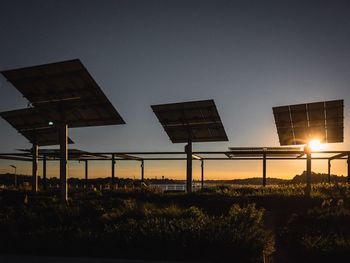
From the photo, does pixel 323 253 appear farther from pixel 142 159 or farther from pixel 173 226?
pixel 142 159

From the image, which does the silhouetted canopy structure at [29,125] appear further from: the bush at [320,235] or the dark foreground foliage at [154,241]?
the bush at [320,235]

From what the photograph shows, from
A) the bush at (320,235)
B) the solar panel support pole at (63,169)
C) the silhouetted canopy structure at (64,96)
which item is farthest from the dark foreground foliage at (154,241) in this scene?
the silhouetted canopy structure at (64,96)

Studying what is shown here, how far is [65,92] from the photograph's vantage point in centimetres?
1559

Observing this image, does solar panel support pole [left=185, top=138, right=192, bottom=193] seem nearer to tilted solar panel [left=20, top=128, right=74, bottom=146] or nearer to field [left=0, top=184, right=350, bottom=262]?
tilted solar panel [left=20, top=128, right=74, bottom=146]

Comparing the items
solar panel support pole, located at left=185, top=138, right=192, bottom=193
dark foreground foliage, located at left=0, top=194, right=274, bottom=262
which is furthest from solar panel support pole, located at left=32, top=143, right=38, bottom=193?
dark foreground foliage, located at left=0, top=194, right=274, bottom=262

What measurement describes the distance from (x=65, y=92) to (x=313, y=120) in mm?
10704

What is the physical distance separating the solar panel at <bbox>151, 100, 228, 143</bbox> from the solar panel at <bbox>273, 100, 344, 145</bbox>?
9.72 feet

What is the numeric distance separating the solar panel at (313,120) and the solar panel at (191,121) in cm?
296

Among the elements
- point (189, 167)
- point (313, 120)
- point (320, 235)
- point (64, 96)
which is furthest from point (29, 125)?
point (320, 235)

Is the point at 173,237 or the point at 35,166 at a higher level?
the point at 35,166

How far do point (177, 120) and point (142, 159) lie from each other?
8341 mm

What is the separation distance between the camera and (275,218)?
14.4 meters

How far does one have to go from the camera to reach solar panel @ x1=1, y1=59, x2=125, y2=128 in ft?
48.9

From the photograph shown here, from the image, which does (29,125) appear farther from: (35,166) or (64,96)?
(64,96)
